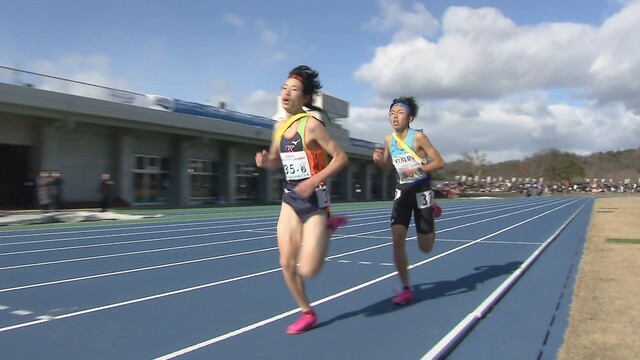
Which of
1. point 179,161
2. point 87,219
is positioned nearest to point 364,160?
point 179,161

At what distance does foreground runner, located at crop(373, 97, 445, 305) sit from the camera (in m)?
5.27

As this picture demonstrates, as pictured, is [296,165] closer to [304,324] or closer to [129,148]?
[304,324]

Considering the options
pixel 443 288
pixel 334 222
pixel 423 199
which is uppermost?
pixel 423 199

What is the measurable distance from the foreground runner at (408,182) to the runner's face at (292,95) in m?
1.39

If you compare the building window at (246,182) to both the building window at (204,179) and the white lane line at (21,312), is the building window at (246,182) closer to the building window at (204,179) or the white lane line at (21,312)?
the building window at (204,179)

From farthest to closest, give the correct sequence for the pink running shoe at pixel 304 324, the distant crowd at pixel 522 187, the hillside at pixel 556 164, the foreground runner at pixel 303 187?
1. the hillside at pixel 556 164
2. the distant crowd at pixel 522 187
3. the pink running shoe at pixel 304 324
4. the foreground runner at pixel 303 187

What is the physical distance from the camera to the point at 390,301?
5.38 metres

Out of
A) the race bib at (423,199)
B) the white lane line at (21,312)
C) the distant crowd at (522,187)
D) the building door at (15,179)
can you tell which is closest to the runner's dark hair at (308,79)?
the race bib at (423,199)

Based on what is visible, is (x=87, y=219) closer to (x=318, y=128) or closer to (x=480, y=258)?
(x=480, y=258)

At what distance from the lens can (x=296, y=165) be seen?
4242 millimetres

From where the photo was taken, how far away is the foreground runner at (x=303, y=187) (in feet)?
13.3

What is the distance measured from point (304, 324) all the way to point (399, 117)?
7.62ft

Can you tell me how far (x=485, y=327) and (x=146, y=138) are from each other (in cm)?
2824

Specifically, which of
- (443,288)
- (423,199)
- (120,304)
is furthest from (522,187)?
(120,304)
